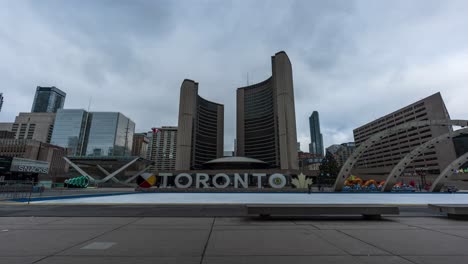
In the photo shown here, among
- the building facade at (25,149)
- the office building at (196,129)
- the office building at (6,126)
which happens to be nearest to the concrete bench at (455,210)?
the office building at (196,129)

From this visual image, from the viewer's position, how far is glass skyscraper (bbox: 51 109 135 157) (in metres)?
156

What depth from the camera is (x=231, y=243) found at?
518cm

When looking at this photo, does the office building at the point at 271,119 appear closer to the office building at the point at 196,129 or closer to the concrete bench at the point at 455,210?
the office building at the point at 196,129

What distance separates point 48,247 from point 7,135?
19504 cm

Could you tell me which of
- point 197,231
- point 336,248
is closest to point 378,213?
point 336,248

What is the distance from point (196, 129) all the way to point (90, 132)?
85.2 metres

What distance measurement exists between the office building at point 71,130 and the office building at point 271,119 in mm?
117918

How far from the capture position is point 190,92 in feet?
432

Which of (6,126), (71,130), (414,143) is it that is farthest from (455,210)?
(6,126)

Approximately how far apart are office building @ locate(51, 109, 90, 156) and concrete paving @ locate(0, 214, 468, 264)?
186m

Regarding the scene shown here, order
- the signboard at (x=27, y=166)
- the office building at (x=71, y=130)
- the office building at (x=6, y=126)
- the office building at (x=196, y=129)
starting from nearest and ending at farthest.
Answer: the signboard at (x=27, y=166), the office building at (x=196, y=129), the office building at (x=71, y=130), the office building at (x=6, y=126)

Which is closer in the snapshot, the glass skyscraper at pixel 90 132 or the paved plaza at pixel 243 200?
the paved plaza at pixel 243 200

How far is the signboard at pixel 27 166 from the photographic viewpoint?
6175 cm

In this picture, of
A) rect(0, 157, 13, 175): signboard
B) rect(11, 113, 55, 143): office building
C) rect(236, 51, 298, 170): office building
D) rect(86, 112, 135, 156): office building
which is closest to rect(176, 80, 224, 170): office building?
rect(236, 51, 298, 170): office building
